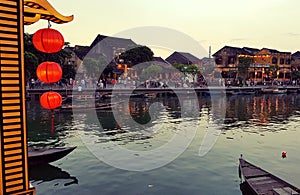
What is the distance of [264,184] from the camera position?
1141cm

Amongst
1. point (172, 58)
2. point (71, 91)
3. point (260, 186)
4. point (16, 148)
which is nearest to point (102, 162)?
point (260, 186)

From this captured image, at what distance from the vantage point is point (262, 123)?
102ft

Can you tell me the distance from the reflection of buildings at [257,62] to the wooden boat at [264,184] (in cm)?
7807

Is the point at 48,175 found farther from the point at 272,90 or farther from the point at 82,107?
the point at 272,90

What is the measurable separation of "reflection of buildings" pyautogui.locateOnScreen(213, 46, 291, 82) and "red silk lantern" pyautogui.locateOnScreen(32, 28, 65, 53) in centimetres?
8350

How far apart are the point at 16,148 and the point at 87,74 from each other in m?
62.5

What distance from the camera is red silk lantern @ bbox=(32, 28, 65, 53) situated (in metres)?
8.28

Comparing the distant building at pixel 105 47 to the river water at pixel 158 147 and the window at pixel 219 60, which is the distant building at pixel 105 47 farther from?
the river water at pixel 158 147

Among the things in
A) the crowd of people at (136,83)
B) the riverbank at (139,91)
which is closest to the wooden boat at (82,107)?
the riverbank at (139,91)

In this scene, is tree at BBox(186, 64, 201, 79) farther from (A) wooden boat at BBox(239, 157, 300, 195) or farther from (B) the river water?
(A) wooden boat at BBox(239, 157, 300, 195)

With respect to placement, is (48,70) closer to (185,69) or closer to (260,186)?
(260,186)

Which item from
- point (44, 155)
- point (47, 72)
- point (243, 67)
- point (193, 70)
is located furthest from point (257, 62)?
point (47, 72)

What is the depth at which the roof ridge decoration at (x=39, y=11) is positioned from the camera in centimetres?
687

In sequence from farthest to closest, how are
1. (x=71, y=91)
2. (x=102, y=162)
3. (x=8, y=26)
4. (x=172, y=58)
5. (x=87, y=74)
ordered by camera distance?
(x=172, y=58)
(x=87, y=74)
(x=71, y=91)
(x=102, y=162)
(x=8, y=26)
